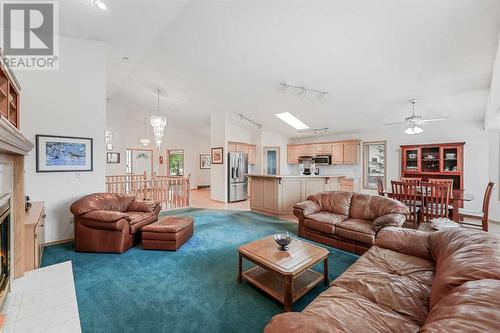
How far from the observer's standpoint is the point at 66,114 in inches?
145

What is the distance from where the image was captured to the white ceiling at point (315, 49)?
9.03ft

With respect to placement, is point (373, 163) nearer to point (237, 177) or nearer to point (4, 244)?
point (237, 177)

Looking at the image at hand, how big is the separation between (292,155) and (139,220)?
6112 mm

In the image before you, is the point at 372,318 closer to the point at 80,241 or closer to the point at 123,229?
the point at 123,229

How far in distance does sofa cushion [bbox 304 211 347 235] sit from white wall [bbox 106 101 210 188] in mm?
5847

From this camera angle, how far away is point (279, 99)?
5609 mm

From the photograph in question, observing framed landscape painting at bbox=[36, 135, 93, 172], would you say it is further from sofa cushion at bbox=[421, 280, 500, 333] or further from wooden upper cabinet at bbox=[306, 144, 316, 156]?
wooden upper cabinet at bbox=[306, 144, 316, 156]

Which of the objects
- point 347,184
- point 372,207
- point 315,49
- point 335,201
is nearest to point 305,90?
point 315,49

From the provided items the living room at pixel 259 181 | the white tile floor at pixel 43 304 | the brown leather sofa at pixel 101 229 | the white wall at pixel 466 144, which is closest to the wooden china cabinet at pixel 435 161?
the living room at pixel 259 181

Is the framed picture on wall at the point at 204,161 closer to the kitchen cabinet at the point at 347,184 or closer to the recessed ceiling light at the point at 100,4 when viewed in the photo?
the kitchen cabinet at the point at 347,184

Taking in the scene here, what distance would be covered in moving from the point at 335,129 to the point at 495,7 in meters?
4.66

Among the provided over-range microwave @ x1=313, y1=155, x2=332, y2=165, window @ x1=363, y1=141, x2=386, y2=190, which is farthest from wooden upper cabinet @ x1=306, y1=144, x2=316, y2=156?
window @ x1=363, y1=141, x2=386, y2=190

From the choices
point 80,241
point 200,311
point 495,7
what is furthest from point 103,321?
point 495,7

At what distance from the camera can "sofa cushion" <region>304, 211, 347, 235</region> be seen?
11.0ft
